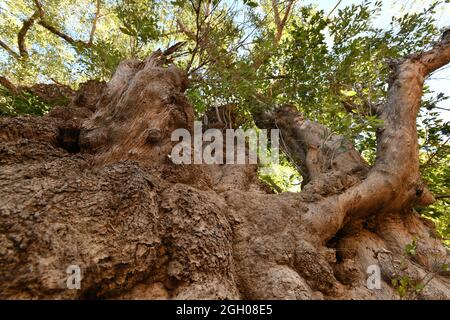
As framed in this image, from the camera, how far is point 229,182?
3076mm

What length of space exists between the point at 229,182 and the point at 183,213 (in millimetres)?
1263

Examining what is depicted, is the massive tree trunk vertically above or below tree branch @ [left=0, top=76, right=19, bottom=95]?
below

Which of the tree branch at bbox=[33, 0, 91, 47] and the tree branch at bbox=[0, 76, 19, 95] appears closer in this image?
the tree branch at bbox=[0, 76, 19, 95]

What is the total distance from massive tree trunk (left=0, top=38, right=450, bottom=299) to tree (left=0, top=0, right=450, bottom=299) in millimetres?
11

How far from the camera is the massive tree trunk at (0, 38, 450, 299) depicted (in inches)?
56.0

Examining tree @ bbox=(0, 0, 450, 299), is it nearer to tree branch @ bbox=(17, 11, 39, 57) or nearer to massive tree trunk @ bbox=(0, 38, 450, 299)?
massive tree trunk @ bbox=(0, 38, 450, 299)

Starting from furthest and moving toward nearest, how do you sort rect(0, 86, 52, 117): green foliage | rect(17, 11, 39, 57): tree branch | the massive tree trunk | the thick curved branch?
rect(17, 11, 39, 57): tree branch, rect(0, 86, 52, 117): green foliage, the thick curved branch, the massive tree trunk

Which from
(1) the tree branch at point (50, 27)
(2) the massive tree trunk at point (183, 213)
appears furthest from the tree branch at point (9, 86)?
(1) the tree branch at point (50, 27)
